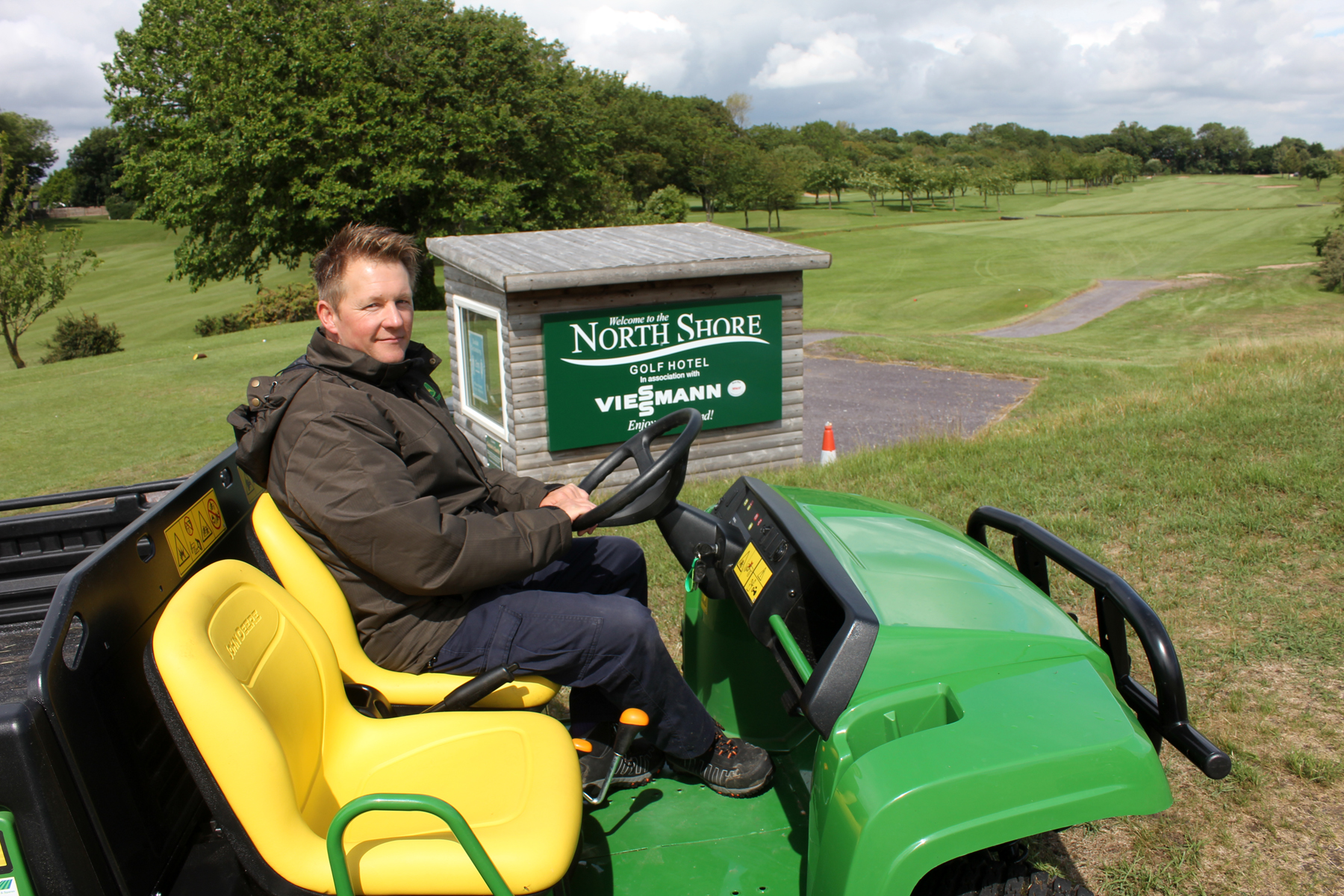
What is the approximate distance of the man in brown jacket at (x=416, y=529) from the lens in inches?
84.9

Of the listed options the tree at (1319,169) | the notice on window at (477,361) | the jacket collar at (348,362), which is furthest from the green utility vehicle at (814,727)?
the tree at (1319,169)


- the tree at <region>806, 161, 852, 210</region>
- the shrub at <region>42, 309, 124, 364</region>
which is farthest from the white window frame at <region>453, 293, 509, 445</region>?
the tree at <region>806, 161, 852, 210</region>

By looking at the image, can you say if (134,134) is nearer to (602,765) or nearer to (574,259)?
(574,259)

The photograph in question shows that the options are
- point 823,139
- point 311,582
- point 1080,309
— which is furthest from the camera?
point 823,139

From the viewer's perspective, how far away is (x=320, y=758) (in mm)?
2125

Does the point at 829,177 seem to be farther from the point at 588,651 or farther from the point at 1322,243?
the point at 588,651

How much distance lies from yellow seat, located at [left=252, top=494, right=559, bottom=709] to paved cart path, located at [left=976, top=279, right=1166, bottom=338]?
76.3 feet

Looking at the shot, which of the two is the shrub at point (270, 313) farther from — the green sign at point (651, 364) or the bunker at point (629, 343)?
the green sign at point (651, 364)

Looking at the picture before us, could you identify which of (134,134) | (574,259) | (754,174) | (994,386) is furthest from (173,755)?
(754,174)

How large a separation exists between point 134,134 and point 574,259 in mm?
27154

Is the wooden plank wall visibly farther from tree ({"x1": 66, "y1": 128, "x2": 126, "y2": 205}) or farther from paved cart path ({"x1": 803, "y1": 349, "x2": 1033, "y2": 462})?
tree ({"x1": 66, "y1": 128, "x2": 126, "y2": 205})

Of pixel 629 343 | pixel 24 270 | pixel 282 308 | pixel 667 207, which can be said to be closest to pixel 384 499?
pixel 629 343

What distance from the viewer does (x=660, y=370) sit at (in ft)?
27.4

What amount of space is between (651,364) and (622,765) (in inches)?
233
